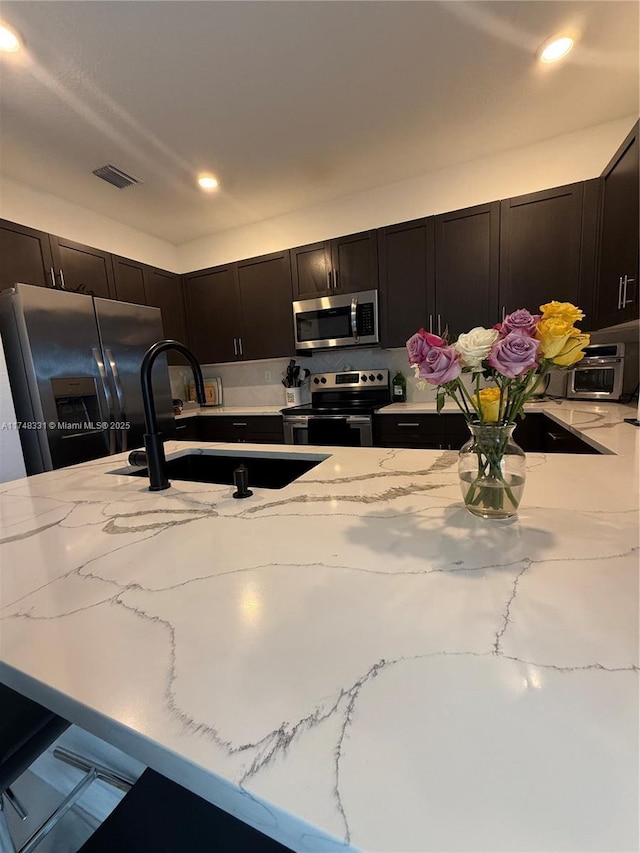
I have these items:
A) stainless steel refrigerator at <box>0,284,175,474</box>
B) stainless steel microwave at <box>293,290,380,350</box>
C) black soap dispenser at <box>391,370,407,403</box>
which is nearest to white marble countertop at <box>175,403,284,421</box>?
stainless steel microwave at <box>293,290,380,350</box>

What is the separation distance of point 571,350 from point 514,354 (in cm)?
10

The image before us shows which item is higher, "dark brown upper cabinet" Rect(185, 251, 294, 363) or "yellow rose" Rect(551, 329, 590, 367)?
"dark brown upper cabinet" Rect(185, 251, 294, 363)

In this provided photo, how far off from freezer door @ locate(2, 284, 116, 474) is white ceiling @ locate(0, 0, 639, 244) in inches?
37.1

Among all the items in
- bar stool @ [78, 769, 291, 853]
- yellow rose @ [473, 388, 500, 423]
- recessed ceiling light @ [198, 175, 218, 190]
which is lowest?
bar stool @ [78, 769, 291, 853]

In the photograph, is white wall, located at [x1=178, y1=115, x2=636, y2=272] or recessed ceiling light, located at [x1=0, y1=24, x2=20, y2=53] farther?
white wall, located at [x1=178, y1=115, x2=636, y2=272]

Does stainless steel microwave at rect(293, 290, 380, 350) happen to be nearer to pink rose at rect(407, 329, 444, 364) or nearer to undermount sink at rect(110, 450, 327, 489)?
undermount sink at rect(110, 450, 327, 489)

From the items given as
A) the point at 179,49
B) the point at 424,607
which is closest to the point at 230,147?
the point at 179,49

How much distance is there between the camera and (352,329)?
2955mm

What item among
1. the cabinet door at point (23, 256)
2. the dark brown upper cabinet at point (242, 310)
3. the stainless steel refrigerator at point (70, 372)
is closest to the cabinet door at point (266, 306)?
the dark brown upper cabinet at point (242, 310)

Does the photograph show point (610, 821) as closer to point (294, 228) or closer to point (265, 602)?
point (265, 602)

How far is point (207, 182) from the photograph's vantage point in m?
2.70

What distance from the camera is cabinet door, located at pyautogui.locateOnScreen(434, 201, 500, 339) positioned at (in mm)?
2561

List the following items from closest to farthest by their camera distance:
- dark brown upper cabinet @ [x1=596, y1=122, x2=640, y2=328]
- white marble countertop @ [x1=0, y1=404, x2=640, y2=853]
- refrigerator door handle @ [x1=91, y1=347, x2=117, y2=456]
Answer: white marble countertop @ [x1=0, y1=404, x2=640, y2=853] < dark brown upper cabinet @ [x1=596, y1=122, x2=640, y2=328] < refrigerator door handle @ [x1=91, y1=347, x2=117, y2=456]

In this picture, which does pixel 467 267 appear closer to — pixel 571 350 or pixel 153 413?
pixel 571 350
